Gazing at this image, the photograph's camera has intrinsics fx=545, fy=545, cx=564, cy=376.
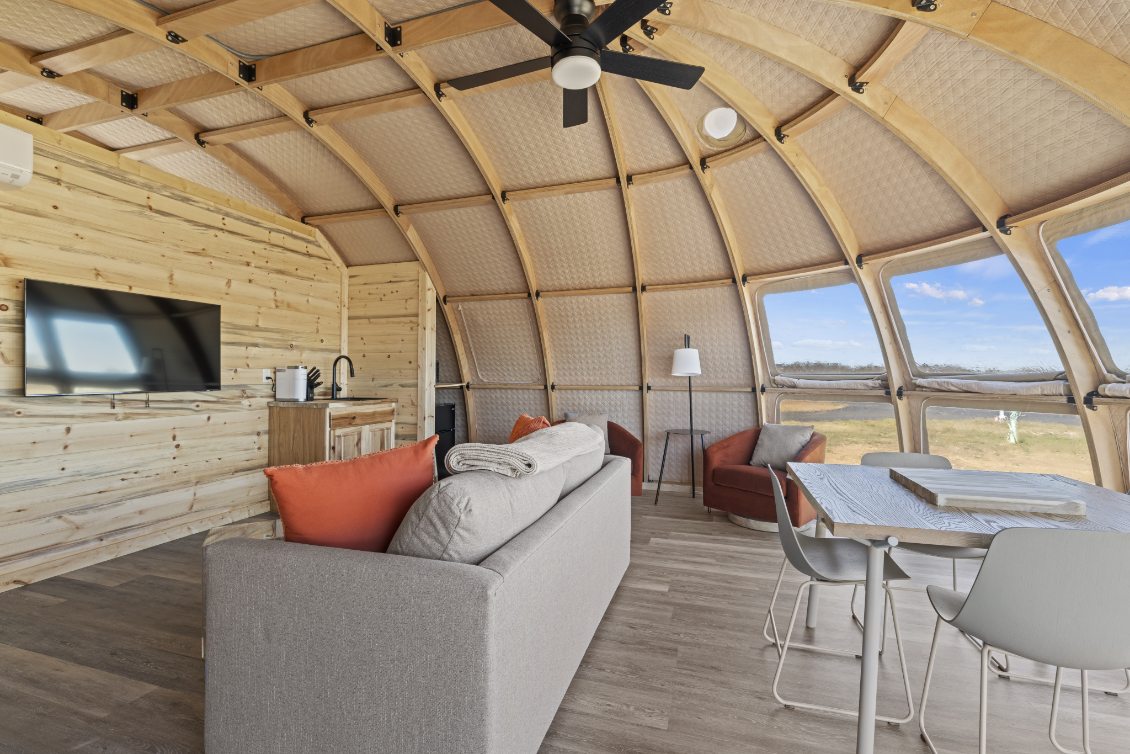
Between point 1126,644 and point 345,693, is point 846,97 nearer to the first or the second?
point 1126,644

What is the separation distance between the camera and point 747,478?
4.98 m

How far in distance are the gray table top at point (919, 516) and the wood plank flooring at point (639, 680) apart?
87 cm

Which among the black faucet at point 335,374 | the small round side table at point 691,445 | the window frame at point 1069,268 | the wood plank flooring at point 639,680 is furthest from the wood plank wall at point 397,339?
the window frame at point 1069,268

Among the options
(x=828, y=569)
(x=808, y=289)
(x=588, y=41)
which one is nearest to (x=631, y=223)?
(x=808, y=289)

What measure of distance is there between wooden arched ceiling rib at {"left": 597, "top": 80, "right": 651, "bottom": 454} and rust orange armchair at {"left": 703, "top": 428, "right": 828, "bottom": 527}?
3.85 feet

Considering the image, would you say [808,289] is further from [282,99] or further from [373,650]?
[373,650]

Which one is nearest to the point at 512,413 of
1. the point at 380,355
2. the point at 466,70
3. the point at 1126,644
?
the point at 380,355

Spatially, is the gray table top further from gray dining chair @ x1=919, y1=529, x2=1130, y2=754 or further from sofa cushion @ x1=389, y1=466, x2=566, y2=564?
sofa cushion @ x1=389, y1=466, x2=566, y2=564

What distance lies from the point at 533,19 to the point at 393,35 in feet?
5.69

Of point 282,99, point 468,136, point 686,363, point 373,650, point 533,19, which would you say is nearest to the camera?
point 373,650

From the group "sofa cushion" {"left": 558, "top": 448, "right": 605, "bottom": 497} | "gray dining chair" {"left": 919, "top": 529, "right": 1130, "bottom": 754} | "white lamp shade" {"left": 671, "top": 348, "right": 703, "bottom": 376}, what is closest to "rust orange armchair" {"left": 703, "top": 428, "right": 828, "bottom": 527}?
"white lamp shade" {"left": 671, "top": 348, "right": 703, "bottom": 376}

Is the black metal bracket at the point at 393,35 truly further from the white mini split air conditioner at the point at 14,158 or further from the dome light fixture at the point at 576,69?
the white mini split air conditioner at the point at 14,158

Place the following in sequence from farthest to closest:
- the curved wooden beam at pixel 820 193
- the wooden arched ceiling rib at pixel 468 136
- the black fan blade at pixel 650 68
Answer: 1. the curved wooden beam at pixel 820 193
2. the wooden arched ceiling rib at pixel 468 136
3. the black fan blade at pixel 650 68

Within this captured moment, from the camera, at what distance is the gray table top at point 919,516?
1.76 metres
